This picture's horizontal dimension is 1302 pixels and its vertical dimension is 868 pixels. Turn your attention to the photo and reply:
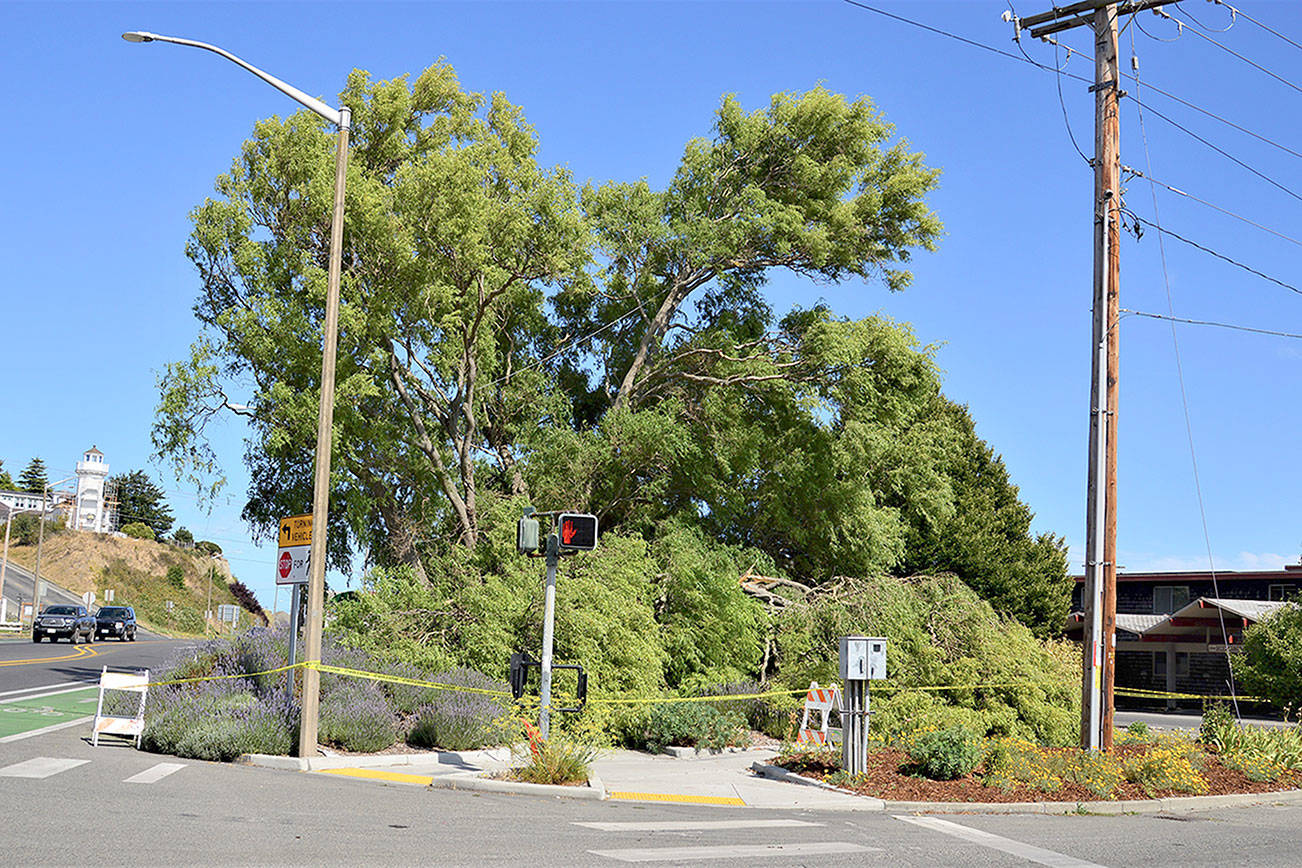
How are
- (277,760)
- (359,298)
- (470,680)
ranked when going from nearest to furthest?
(277,760)
(470,680)
(359,298)

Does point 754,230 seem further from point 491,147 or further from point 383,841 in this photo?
point 383,841

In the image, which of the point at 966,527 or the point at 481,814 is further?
the point at 966,527

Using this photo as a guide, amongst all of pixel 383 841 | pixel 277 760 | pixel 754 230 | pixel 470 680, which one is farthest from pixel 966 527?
pixel 383 841

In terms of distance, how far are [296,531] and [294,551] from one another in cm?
28

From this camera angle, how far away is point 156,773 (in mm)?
12375

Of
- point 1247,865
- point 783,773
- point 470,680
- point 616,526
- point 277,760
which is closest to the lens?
point 1247,865

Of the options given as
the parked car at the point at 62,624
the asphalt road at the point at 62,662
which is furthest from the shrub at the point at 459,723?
the parked car at the point at 62,624

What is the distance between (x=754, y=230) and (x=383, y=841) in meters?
20.5

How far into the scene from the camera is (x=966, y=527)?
144ft

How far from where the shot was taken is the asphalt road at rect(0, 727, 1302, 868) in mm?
8328

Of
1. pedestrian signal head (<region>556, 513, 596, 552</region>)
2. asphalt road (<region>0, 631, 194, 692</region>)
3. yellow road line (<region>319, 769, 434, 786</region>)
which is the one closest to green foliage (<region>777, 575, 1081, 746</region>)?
pedestrian signal head (<region>556, 513, 596, 552</region>)

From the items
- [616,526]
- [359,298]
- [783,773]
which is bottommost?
[783,773]

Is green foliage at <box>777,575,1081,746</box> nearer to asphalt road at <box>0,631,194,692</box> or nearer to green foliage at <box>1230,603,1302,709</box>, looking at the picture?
green foliage at <box>1230,603,1302,709</box>

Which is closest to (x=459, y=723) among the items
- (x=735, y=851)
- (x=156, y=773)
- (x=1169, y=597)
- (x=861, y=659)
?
(x=156, y=773)
